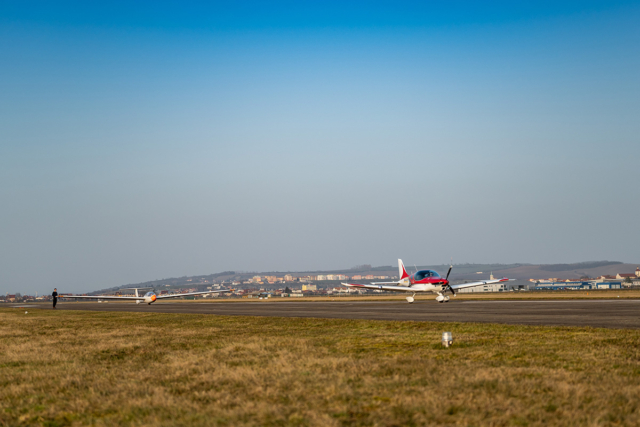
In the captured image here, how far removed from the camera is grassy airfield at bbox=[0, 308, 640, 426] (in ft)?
19.4

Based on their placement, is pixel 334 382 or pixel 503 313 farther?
pixel 503 313

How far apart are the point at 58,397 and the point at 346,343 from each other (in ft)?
24.2

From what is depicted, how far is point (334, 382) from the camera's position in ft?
25.3

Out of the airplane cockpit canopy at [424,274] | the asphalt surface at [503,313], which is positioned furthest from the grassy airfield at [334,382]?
the airplane cockpit canopy at [424,274]

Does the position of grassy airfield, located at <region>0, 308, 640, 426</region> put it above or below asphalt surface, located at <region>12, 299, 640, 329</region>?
above

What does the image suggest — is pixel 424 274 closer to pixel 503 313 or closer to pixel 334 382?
pixel 503 313

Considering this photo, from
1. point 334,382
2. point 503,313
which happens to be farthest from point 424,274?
point 334,382

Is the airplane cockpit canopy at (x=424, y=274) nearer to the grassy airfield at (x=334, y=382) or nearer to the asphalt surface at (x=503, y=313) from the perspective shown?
the asphalt surface at (x=503, y=313)

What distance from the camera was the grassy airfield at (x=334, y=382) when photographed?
5.90 m

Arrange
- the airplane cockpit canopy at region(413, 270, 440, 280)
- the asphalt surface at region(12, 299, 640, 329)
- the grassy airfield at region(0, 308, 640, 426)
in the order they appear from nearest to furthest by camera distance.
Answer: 1. the grassy airfield at region(0, 308, 640, 426)
2. the asphalt surface at region(12, 299, 640, 329)
3. the airplane cockpit canopy at region(413, 270, 440, 280)

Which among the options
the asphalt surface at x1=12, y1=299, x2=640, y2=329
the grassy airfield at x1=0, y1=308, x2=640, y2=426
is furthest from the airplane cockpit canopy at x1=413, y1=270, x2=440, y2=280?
the grassy airfield at x1=0, y1=308, x2=640, y2=426

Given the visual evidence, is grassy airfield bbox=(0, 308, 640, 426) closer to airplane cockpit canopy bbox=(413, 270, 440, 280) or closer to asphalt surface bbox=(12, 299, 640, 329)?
asphalt surface bbox=(12, 299, 640, 329)

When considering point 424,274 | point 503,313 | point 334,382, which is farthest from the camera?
point 424,274

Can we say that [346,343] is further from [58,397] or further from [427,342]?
[58,397]
